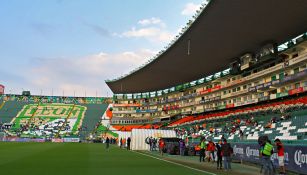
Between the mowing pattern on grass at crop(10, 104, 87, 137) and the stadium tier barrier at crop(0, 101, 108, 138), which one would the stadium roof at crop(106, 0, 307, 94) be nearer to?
the stadium tier barrier at crop(0, 101, 108, 138)

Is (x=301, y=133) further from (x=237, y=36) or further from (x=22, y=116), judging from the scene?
(x=22, y=116)

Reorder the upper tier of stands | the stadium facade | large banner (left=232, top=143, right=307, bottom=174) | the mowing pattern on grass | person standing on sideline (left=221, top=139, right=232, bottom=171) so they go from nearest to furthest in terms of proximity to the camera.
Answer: large banner (left=232, top=143, right=307, bottom=174) → person standing on sideline (left=221, top=139, right=232, bottom=171) → the upper tier of stands → the stadium facade → the mowing pattern on grass

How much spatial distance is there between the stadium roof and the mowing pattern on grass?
89.9 ft

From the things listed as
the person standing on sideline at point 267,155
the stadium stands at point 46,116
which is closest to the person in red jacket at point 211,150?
the person standing on sideline at point 267,155

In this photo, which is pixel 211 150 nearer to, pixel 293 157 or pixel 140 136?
pixel 293 157

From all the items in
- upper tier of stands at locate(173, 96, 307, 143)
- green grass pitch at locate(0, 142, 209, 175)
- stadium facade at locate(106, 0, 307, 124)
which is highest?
stadium facade at locate(106, 0, 307, 124)

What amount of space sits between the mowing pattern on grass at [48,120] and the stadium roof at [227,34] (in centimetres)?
2741

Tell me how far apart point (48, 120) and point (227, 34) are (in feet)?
208

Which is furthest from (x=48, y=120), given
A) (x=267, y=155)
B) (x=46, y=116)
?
(x=267, y=155)

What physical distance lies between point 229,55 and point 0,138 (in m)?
53.5

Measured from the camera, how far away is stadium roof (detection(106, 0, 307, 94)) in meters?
39.8

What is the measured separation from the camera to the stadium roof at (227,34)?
39781 millimetres

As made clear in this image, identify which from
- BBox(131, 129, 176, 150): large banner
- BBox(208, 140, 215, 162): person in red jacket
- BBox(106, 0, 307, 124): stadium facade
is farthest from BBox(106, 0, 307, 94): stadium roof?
BBox(208, 140, 215, 162): person in red jacket

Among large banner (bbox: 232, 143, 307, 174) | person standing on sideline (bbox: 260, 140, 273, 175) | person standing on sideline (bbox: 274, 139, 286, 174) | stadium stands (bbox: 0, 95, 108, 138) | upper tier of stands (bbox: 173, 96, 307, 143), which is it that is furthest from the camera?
stadium stands (bbox: 0, 95, 108, 138)
